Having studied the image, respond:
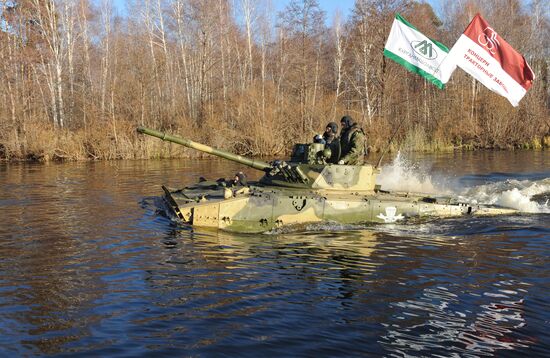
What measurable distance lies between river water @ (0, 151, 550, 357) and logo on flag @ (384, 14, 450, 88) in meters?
4.64

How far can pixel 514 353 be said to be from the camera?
6789mm

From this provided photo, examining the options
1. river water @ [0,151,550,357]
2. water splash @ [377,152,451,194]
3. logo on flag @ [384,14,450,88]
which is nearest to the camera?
river water @ [0,151,550,357]

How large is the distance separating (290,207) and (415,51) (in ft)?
24.3

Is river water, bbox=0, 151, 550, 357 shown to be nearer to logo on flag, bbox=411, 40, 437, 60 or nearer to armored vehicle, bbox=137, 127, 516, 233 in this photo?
armored vehicle, bbox=137, 127, 516, 233

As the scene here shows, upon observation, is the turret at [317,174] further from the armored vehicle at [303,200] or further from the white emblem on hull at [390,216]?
the white emblem on hull at [390,216]

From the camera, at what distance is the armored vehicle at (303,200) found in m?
13.5

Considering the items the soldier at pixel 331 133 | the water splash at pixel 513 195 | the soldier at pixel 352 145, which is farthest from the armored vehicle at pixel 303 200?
the water splash at pixel 513 195

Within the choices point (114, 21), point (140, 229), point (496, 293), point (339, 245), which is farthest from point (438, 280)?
point (114, 21)

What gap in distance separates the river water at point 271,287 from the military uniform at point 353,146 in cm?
194

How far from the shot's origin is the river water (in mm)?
7090

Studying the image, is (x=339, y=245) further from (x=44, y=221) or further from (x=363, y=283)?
(x=44, y=221)

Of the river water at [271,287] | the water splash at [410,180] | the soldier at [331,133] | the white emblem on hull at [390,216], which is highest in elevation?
the soldier at [331,133]

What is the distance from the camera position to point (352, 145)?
50.0ft

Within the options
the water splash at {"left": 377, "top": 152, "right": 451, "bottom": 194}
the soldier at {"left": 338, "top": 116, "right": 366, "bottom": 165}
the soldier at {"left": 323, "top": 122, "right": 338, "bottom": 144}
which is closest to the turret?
the soldier at {"left": 338, "top": 116, "right": 366, "bottom": 165}
